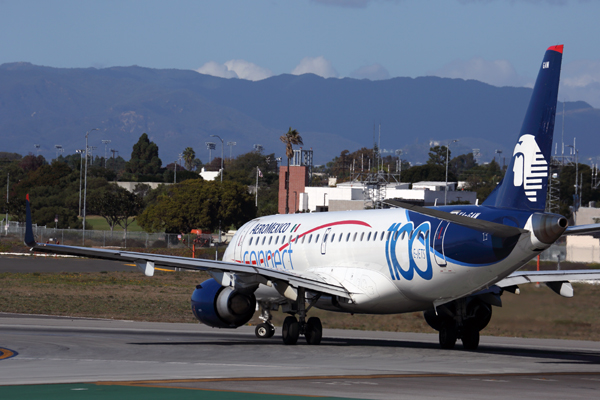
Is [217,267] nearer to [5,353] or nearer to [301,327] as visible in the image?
[301,327]

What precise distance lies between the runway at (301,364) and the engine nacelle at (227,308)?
774 millimetres

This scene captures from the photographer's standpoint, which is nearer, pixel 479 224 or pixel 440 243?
pixel 479 224

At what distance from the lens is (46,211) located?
125750 millimetres

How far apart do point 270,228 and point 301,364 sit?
10287 mm

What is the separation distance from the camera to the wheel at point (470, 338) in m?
25.5

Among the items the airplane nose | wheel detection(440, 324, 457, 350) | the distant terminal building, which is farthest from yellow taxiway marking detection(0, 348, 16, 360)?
the distant terminal building

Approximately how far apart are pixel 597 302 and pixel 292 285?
16.0 metres

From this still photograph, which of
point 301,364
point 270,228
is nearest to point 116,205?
point 270,228

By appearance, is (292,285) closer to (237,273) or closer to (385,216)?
(237,273)

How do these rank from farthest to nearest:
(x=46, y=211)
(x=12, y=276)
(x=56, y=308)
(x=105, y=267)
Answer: (x=46, y=211) < (x=105, y=267) < (x=12, y=276) < (x=56, y=308)

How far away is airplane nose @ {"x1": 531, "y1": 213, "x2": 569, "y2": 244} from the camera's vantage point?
20.2 m

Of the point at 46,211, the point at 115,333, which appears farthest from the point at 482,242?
the point at 46,211

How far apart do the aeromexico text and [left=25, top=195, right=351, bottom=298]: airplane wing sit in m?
3.31

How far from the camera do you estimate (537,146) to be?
854 inches
